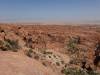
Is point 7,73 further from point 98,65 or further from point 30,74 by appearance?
point 98,65

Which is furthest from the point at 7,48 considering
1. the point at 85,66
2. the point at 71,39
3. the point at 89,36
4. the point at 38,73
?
the point at 89,36

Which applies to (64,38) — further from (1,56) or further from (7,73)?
(7,73)

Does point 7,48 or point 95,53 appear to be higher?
point 7,48

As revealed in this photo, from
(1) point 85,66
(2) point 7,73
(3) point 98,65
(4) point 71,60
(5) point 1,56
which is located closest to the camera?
(2) point 7,73

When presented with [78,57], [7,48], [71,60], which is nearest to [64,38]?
[78,57]

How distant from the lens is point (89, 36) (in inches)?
1526

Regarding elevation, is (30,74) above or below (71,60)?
above

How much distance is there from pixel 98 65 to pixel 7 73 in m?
22.1

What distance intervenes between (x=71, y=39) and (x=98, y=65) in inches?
179

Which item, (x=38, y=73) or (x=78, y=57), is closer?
(x=38, y=73)

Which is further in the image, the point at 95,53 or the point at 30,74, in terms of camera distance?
the point at 95,53

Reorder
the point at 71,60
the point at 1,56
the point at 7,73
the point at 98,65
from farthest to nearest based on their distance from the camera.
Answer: the point at 98,65 < the point at 71,60 < the point at 1,56 < the point at 7,73

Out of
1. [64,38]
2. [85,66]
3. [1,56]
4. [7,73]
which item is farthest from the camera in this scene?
[64,38]

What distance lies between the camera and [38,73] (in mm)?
13219
